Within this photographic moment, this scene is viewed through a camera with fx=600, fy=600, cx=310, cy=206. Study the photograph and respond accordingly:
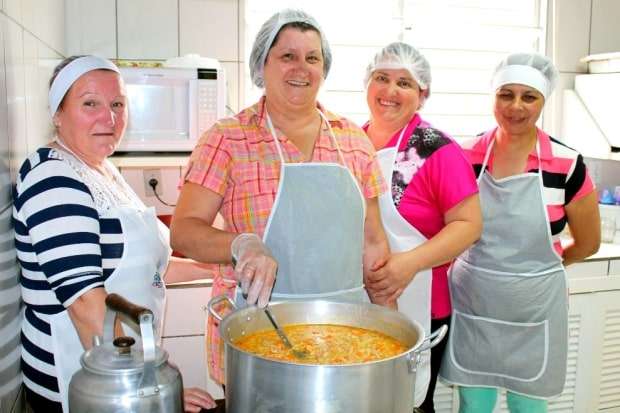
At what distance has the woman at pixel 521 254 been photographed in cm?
177

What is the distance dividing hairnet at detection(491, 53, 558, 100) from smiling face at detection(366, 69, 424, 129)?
11.6 inches

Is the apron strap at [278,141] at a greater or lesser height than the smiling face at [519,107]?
lesser

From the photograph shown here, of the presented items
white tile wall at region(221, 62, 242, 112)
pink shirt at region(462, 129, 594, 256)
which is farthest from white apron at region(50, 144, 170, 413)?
white tile wall at region(221, 62, 242, 112)

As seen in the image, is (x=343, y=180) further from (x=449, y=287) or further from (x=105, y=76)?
(x=449, y=287)

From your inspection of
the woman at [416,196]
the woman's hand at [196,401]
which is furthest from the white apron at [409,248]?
the woman's hand at [196,401]

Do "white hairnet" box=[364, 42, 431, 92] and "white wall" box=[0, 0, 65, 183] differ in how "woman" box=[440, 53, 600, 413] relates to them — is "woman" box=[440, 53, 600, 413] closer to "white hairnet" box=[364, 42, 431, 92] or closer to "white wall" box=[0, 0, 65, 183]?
"white hairnet" box=[364, 42, 431, 92]

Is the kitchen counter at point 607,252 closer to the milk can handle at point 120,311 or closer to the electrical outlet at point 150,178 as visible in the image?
the electrical outlet at point 150,178

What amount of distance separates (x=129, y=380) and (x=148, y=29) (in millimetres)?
1937

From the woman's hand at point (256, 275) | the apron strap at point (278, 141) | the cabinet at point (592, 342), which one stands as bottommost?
the cabinet at point (592, 342)

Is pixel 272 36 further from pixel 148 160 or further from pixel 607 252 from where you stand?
pixel 607 252

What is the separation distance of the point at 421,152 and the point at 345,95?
1154 mm

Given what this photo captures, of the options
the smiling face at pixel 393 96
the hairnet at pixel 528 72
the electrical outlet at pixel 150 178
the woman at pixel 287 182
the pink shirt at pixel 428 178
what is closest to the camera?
→ the woman at pixel 287 182

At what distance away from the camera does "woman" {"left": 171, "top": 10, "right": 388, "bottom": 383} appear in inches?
49.4

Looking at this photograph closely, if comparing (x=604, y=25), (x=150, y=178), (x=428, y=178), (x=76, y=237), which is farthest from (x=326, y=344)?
(x=604, y=25)
